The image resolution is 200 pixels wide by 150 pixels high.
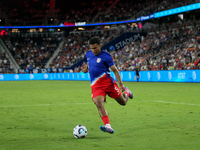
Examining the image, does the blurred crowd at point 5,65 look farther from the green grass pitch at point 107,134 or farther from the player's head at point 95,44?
the player's head at point 95,44

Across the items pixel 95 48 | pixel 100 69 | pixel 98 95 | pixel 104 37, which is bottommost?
pixel 98 95

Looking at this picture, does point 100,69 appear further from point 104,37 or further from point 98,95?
point 104,37

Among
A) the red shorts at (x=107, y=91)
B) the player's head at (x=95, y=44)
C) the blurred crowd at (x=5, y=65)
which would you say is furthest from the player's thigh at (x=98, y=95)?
the blurred crowd at (x=5, y=65)

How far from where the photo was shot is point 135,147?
573 cm

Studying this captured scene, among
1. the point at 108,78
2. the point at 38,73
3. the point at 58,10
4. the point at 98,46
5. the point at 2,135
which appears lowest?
the point at 38,73

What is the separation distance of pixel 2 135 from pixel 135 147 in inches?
130

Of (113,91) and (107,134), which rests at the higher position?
(113,91)

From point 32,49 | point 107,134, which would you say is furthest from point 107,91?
point 32,49

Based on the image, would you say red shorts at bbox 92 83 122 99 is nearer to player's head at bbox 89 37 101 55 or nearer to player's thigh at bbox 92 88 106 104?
player's thigh at bbox 92 88 106 104

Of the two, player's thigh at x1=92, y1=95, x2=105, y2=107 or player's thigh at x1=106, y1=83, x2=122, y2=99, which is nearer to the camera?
player's thigh at x1=92, y1=95, x2=105, y2=107

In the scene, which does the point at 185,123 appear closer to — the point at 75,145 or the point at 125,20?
the point at 75,145

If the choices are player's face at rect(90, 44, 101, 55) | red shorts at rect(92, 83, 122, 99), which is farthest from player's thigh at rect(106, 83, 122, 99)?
player's face at rect(90, 44, 101, 55)

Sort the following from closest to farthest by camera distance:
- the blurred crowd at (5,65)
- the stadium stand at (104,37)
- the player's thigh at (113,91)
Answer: the player's thigh at (113,91) < the stadium stand at (104,37) < the blurred crowd at (5,65)

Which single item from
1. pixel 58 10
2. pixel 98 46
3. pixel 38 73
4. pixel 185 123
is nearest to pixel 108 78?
pixel 98 46
